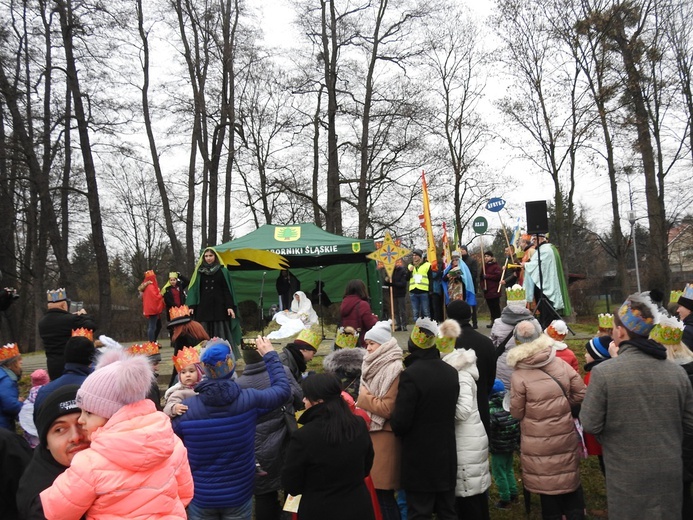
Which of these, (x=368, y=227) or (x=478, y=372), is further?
(x=368, y=227)

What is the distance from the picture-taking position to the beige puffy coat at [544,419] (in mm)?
4203

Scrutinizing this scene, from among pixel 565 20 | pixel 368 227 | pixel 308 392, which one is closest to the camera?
pixel 308 392

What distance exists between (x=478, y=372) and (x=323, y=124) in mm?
20527

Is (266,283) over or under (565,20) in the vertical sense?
under

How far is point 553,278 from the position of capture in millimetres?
10148

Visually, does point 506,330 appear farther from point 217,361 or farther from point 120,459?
point 120,459

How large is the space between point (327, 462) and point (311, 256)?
1041cm

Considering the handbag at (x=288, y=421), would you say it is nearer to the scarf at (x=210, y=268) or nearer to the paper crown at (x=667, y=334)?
the paper crown at (x=667, y=334)

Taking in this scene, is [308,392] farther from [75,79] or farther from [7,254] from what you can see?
[7,254]

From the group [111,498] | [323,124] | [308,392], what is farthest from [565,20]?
[111,498]

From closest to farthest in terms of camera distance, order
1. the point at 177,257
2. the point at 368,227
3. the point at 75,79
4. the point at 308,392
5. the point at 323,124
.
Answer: the point at 308,392 < the point at 75,79 < the point at 177,257 < the point at 323,124 < the point at 368,227

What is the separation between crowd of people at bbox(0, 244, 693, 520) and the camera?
2.30m

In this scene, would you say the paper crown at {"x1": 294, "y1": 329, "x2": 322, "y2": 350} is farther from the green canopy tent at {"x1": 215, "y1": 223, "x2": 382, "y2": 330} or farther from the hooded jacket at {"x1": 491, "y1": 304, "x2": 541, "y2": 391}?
the green canopy tent at {"x1": 215, "y1": 223, "x2": 382, "y2": 330}

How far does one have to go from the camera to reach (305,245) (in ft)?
43.5
